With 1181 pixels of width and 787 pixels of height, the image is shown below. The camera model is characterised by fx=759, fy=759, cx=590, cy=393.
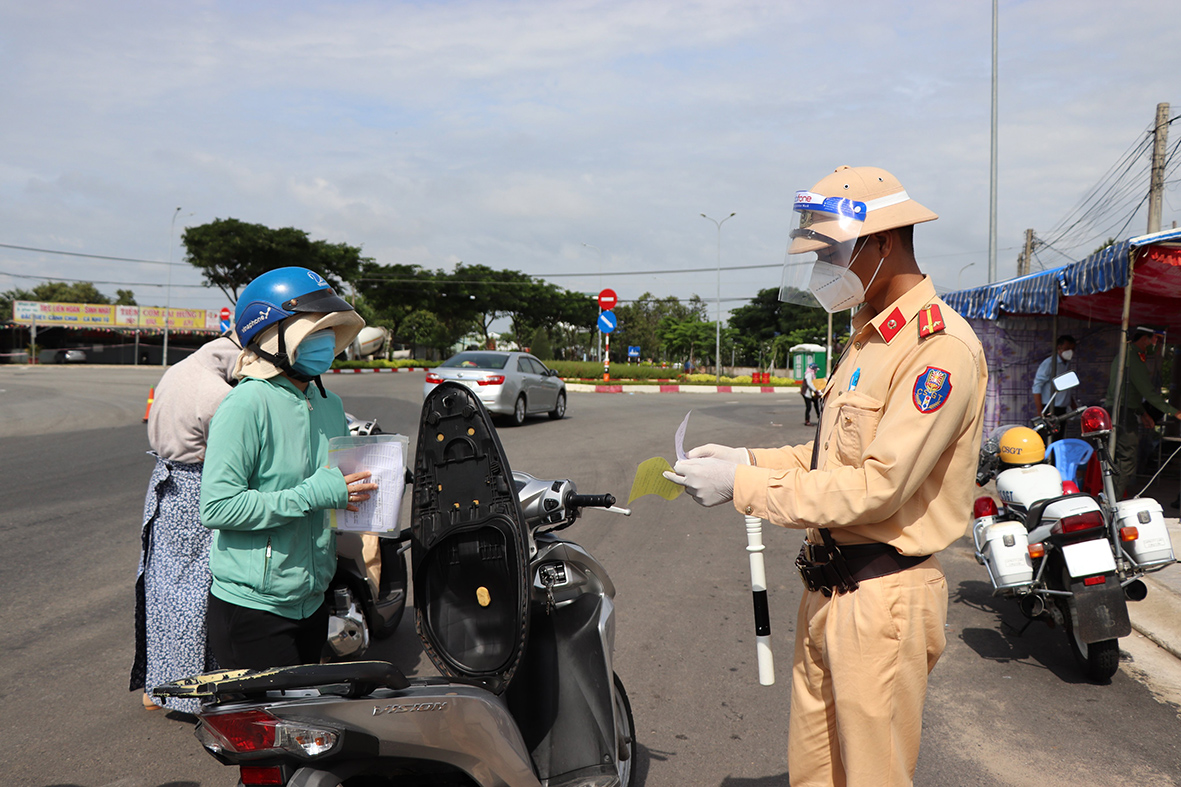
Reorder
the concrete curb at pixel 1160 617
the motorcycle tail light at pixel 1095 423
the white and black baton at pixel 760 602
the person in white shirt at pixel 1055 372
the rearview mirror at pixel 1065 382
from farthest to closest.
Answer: the person in white shirt at pixel 1055 372 < the rearview mirror at pixel 1065 382 < the motorcycle tail light at pixel 1095 423 < the concrete curb at pixel 1160 617 < the white and black baton at pixel 760 602

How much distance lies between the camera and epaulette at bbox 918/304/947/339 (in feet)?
5.77

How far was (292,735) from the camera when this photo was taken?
4.95 ft

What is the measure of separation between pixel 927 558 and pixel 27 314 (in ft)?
189

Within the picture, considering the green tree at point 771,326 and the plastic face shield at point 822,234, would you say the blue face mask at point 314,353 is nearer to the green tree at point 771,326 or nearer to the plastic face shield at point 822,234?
the plastic face shield at point 822,234

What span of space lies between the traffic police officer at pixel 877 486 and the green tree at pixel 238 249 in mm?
41718

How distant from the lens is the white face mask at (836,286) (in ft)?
6.39

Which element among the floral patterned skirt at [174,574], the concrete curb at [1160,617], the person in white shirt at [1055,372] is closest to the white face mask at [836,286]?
the floral patterned skirt at [174,574]

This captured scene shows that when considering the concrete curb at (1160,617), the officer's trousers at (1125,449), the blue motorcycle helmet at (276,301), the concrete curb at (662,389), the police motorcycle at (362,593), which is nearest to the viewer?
the blue motorcycle helmet at (276,301)

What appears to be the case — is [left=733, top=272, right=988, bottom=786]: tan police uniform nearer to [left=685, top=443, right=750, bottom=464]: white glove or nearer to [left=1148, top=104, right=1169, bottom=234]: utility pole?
[left=685, top=443, right=750, bottom=464]: white glove

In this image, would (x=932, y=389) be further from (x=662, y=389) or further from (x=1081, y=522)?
(x=662, y=389)

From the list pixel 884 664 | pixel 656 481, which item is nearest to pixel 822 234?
pixel 656 481

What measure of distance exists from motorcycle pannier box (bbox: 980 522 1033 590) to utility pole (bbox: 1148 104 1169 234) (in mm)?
15786

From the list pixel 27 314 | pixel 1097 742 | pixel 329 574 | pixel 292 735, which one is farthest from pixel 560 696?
pixel 27 314

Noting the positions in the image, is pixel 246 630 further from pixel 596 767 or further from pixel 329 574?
pixel 596 767
